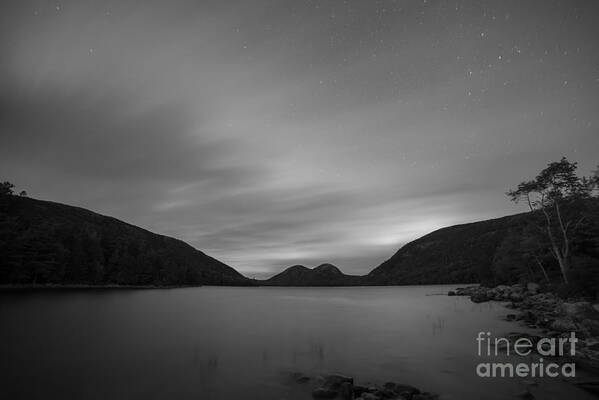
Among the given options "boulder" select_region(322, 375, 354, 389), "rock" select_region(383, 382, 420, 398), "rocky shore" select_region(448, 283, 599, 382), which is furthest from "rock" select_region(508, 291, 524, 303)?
"boulder" select_region(322, 375, 354, 389)

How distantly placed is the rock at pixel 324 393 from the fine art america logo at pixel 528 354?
857 centimetres

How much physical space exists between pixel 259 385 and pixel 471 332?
22.2m

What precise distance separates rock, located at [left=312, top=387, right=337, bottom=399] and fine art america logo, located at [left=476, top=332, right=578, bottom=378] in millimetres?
8571

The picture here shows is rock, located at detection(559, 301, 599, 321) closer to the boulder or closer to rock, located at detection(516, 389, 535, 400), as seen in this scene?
rock, located at detection(516, 389, 535, 400)

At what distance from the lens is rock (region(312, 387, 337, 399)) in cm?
1218

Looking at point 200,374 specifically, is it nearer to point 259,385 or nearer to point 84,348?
point 259,385

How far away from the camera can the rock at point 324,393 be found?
12.2 meters

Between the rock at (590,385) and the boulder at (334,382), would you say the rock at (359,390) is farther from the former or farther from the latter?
Answer: the rock at (590,385)

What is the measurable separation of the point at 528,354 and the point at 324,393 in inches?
563

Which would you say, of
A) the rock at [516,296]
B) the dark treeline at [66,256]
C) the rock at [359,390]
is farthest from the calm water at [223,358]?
the dark treeline at [66,256]

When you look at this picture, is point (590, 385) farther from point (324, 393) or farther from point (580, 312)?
point (580, 312)

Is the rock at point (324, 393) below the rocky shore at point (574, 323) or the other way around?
below

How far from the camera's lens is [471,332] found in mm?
27000

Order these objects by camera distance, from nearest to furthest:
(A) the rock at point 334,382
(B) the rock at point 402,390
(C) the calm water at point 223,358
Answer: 1. (B) the rock at point 402,390
2. (A) the rock at point 334,382
3. (C) the calm water at point 223,358
